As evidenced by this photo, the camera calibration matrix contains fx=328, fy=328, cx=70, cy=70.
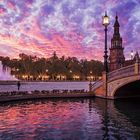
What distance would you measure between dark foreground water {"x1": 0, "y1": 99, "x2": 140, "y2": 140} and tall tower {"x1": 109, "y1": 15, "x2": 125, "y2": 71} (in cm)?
8442

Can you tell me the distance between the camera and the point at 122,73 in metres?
46.1

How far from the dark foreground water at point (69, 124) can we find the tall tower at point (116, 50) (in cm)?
8442

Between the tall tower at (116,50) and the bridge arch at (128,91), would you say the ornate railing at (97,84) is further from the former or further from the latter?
the tall tower at (116,50)

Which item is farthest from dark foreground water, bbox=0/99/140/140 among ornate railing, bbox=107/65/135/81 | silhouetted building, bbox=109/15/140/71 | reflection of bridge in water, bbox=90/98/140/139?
silhouetted building, bbox=109/15/140/71

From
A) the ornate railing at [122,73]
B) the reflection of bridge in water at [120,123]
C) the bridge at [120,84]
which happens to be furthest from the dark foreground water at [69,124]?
the ornate railing at [122,73]

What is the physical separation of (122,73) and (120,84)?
1.72m

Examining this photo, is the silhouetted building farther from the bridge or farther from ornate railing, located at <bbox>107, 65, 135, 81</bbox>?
ornate railing, located at <bbox>107, 65, 135, 81</bbox>

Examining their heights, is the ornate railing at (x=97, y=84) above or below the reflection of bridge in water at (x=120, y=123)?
above

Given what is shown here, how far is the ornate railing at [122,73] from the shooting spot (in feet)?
144

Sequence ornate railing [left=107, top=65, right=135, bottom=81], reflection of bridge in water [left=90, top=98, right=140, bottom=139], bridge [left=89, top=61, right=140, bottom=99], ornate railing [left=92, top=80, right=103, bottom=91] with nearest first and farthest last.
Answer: reflection of bridge in water [left=90, top=98, right=140, bottom=139]
bridge [left=89, top=61, right=140, bottom=99]
ornate railing [left=107, top=65, right=135, bottom=81]
ornate railing [left=92, top=80, right=103, bottom=91]

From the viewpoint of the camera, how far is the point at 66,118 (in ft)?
102

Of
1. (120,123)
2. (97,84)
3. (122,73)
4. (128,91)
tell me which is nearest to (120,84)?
(122,73)

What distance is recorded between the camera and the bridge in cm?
4366

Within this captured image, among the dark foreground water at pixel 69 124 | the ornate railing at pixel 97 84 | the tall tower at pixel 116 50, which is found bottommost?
the dark foreground water at pixel 69 124
